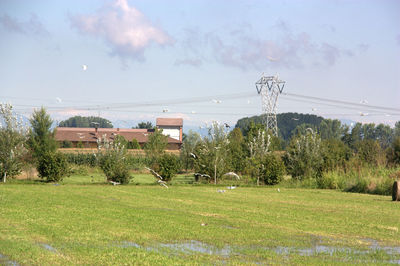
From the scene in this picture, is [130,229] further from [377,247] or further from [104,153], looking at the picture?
[104,153]

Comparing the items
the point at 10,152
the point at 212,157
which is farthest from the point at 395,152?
the point at 10,152

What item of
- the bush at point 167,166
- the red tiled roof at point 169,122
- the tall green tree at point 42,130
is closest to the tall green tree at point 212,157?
the bush at point 167,166

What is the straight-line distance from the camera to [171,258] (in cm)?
939

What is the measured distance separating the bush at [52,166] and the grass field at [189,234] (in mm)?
16673

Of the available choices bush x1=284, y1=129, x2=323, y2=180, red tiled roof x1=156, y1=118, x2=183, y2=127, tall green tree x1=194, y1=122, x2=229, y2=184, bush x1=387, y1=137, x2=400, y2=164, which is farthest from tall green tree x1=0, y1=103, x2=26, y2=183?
red tiled roof x1=156, y1=118, x2=183, y2=127

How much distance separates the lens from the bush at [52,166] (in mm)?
36344

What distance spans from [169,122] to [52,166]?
368 feet

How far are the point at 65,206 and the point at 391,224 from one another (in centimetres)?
1216

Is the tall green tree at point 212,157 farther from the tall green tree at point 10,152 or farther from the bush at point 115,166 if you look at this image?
the tall green tree at point 10,152

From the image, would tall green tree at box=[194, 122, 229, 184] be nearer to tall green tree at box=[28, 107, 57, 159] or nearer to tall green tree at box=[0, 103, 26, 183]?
tall green tree at box=[0, 103, 26, 183]

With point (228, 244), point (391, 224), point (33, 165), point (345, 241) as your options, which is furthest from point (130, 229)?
point (33, 165)

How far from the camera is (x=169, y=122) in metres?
148

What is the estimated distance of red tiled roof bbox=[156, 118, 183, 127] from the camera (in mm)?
147000

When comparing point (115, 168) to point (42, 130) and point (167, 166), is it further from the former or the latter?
point (42, 130)
